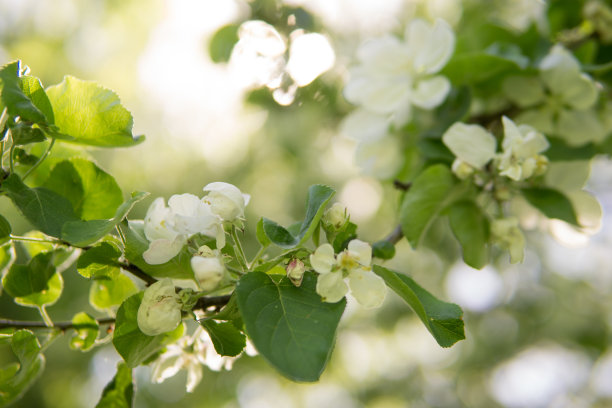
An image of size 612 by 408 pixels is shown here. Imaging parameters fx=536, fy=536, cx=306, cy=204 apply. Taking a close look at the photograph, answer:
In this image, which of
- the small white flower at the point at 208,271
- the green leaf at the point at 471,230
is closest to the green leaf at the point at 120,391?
the small white flower at the point at 208,271

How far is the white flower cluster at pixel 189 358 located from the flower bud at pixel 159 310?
0.48 feet

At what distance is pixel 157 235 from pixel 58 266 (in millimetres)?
221

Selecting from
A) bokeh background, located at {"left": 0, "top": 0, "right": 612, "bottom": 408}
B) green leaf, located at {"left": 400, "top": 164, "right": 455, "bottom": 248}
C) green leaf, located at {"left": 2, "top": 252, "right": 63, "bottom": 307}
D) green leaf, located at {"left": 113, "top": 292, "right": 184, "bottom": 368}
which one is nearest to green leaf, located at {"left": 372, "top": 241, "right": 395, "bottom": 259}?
green leaf, located at {"left": 400, "top": 164, "right": 455, "bottom": 248}

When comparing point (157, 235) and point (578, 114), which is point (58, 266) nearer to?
point (157, 235)

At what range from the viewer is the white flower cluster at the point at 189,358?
0.70 metres

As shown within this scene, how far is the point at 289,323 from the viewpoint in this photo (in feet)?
1.69

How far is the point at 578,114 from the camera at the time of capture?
96cm

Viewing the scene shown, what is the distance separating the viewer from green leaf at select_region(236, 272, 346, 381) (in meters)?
0.48

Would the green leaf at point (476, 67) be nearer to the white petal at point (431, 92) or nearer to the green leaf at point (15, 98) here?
the white petal at point (431, 92)

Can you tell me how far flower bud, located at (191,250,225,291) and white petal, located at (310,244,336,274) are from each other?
9cm

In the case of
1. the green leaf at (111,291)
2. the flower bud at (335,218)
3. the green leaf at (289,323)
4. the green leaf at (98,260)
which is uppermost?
the green leaf at (98,260)

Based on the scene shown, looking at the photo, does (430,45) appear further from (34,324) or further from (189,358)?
(34,324)

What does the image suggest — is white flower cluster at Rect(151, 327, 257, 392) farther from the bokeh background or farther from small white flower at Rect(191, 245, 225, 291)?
the bokeh background

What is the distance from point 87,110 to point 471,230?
567mm
